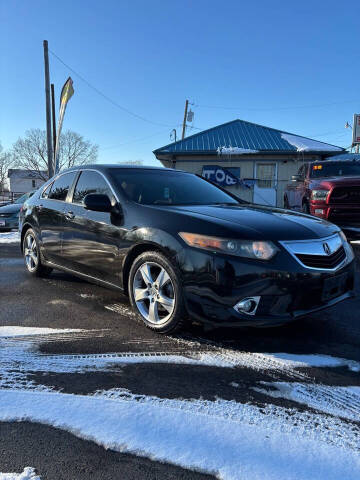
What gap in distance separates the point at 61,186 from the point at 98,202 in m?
1.45

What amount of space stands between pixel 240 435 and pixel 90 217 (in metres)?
2.55

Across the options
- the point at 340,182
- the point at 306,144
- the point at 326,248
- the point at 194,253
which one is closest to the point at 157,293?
the point at 194,253

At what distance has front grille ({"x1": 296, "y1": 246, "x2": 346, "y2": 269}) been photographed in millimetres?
2514

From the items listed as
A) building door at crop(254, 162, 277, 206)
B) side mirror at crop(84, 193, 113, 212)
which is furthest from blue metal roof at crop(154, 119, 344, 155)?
side mirror at crop(84, 193, 113, 212)

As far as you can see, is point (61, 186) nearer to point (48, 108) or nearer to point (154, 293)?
point (154, 293)

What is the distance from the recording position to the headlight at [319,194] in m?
6.67

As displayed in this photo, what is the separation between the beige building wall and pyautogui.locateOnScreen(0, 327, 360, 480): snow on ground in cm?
1382

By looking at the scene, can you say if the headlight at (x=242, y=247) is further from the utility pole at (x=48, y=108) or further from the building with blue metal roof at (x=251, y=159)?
the utility pole at (x=48, y=108)

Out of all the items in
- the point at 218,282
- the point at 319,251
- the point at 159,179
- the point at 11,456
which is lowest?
the point at 11,456

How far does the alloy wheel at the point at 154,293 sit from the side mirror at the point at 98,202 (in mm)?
694

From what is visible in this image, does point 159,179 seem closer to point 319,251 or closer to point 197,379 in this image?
point 319,251

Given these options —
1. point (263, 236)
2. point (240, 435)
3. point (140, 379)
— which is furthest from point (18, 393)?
point (263, 236)

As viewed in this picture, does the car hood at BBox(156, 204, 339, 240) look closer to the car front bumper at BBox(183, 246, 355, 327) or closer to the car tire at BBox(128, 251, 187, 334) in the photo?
the car front bumper at BBox(183, 246, 355, 327)

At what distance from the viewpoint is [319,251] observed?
8.58 ft
